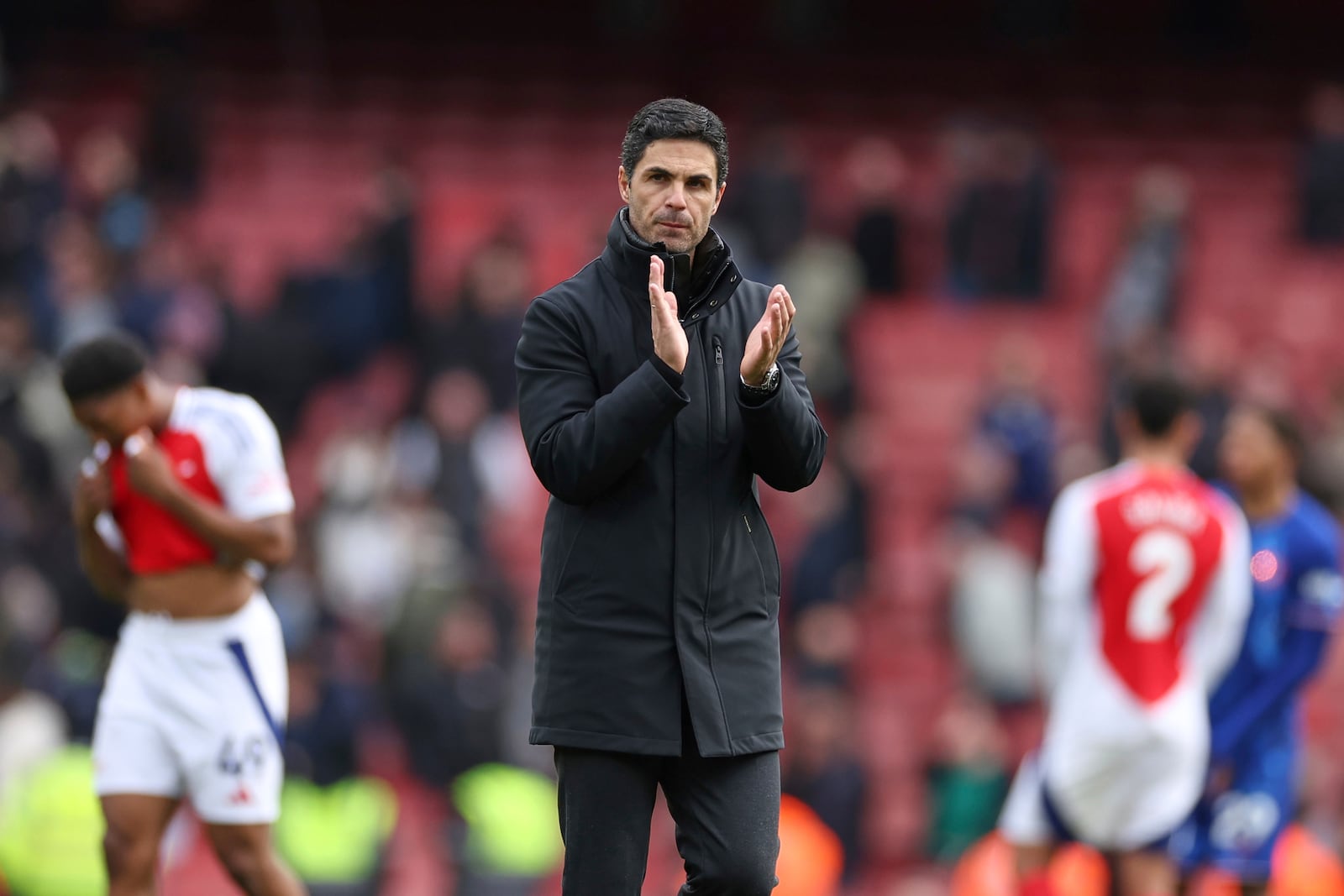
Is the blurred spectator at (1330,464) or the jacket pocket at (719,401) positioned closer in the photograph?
the jacket pocket at (719,401)

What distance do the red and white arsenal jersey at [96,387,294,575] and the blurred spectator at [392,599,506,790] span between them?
5.90 m

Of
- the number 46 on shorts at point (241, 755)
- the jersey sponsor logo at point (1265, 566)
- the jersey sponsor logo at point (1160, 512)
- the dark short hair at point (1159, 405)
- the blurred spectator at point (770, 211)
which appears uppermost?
the blurred spectator at point (770, 211)

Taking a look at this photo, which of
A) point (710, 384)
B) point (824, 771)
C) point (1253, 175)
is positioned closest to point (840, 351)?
point (824, 771)

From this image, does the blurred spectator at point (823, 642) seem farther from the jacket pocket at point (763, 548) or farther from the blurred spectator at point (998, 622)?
the jacket pocket at point (763, 548)

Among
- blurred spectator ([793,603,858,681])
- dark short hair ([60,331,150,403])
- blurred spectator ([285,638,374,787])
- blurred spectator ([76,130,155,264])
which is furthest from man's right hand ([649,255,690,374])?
blurred spectator ([76,130,155,264])

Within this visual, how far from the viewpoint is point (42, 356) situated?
13734 mm

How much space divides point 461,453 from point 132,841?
783 cm

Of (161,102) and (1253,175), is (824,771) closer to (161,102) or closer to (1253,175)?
(161,102)

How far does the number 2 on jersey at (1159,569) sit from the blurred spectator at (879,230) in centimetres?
1029

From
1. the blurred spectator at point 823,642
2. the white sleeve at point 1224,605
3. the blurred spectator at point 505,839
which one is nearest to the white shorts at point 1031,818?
the white sleeve at point 1224,605

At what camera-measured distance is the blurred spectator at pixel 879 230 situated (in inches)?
664

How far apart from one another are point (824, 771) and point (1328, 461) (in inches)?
188

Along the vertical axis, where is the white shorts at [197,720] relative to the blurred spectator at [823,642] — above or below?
above

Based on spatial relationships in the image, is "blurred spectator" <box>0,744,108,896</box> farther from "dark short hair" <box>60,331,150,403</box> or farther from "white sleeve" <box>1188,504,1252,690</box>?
"white sleeve" <box>1188,504,1252,690</box>
